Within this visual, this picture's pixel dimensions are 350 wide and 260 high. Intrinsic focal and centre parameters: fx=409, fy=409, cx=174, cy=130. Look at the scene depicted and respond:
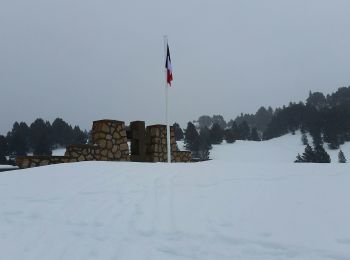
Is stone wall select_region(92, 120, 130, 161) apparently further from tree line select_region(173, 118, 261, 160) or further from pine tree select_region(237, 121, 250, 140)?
pine tree select_region(237, 121, 250, 140)

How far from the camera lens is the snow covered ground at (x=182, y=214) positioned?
172 inches

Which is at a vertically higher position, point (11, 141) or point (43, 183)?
point (11, 141)

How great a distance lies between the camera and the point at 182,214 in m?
5.43

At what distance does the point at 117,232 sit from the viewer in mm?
4977

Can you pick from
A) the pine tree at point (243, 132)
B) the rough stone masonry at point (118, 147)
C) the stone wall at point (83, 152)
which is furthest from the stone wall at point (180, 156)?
the pine tree at point (243, 132)

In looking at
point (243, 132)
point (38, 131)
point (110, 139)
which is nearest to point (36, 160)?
point (110, 139)

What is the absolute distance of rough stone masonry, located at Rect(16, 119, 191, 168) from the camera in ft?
39.2

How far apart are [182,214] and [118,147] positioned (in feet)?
27.0

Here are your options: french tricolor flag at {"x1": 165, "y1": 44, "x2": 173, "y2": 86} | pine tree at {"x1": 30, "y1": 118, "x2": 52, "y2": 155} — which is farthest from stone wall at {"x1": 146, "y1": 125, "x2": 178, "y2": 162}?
pine tree at {"x1": 30, "y1": 118, "x2": 52, "y2": 155}

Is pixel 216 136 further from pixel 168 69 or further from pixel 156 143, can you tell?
pixel 168 69

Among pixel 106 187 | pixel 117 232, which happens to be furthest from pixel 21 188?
pixel 117 232

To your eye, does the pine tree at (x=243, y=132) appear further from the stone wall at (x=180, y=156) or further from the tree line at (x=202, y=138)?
the stone wall at (x=180, y=156)

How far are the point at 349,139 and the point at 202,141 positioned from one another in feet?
103

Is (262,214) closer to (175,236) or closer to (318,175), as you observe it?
(175,236)
